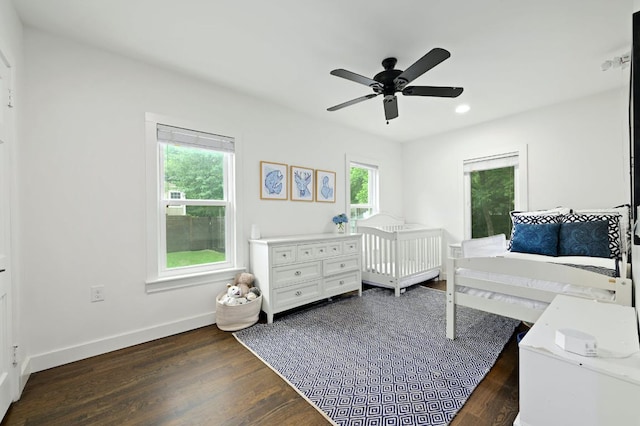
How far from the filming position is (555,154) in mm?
3291

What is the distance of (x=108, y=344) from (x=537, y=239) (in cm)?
392

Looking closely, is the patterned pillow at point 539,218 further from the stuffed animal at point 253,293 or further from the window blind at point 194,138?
the window blind at point 194,138

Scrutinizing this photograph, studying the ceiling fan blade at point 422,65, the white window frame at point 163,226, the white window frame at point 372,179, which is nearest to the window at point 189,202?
the white window frame at point 163,226

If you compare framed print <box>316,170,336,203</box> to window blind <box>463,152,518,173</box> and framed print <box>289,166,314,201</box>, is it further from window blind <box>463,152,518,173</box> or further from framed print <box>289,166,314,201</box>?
window blind <box>463,152,518,173</box>

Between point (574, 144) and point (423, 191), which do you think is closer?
point (574, 144)

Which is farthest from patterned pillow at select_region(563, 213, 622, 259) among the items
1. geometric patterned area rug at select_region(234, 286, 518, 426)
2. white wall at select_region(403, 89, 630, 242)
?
geometric patterned area rug at select_region(234, 286, 518, 426)

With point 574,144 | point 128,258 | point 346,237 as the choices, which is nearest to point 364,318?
point 346,237

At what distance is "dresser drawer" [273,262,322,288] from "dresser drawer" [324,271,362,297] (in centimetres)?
21

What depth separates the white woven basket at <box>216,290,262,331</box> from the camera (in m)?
2.51

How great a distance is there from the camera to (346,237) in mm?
3363

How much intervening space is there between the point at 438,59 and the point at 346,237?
2.14 m

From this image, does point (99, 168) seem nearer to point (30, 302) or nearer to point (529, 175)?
point (30, 302)

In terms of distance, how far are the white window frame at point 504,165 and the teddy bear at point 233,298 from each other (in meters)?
3.32

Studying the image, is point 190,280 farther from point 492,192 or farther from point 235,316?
point 492,192
